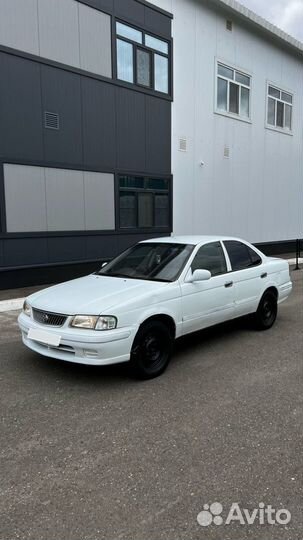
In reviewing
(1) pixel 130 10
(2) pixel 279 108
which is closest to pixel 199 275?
(1) pixel 130 10

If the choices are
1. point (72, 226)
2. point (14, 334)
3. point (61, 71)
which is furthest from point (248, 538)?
point (61, 71)

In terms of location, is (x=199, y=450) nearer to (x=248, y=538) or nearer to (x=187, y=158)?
(x=248, y=538)

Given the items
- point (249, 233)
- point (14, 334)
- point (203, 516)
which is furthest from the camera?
point (249, 233)

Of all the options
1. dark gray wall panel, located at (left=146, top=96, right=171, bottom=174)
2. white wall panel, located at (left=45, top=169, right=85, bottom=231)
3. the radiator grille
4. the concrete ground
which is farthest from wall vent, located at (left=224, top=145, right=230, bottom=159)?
the radiator grille

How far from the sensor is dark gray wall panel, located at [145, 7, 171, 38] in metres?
11.9

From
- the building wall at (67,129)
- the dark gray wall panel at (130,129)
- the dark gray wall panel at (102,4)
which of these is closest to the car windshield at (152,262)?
the building wall at (67,129)

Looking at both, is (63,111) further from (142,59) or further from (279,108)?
(279,108)

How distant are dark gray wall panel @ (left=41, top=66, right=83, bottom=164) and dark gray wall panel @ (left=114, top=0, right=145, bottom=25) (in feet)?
7.87

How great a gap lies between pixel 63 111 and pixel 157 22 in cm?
448

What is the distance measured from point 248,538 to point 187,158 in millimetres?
12430

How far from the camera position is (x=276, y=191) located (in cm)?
1798

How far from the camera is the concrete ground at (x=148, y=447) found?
8.11ft

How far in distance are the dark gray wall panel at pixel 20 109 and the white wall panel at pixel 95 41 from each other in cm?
152

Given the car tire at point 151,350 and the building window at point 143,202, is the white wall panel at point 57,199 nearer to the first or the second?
the building window at point 143,202
